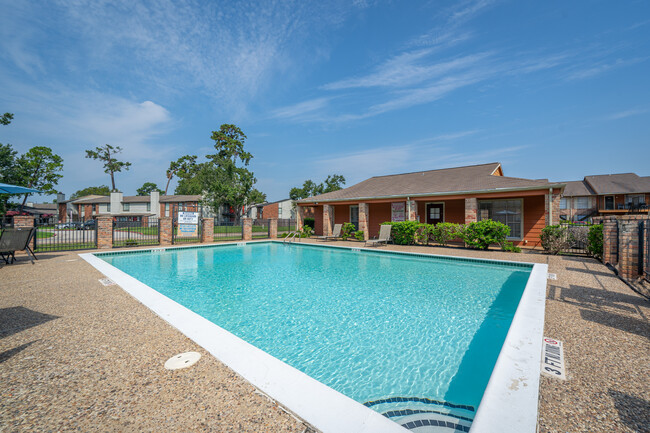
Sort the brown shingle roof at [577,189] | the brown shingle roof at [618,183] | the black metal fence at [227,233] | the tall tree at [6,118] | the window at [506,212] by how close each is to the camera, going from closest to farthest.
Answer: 1. the window at [506,212]
2. the black metal fence at [227,233]
3. the tall tree at [6,118]
4. the brown shingle roof at [618,183]
5. the brown shingle roof at [577,189]

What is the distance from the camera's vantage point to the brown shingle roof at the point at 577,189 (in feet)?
102

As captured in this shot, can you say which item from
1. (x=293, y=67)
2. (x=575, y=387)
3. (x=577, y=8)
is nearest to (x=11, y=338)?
(x=575, y=387)

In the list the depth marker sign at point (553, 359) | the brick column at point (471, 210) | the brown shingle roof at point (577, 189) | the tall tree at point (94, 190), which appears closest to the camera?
the depth marker sign at point (553, 359)

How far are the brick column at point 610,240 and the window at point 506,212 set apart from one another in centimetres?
541

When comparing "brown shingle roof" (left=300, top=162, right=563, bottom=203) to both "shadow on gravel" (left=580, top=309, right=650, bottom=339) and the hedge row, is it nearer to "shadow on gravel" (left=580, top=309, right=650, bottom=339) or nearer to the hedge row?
the hedge row

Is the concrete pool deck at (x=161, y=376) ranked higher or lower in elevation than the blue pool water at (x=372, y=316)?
higher

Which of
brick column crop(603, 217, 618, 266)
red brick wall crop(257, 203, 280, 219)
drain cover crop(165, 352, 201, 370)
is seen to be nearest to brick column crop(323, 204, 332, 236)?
brick column crop(603, 217, 618, 266)

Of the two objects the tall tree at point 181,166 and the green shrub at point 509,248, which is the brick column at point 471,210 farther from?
the tall tree at point 181,166

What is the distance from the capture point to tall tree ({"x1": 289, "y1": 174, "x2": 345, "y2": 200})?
48469 millimetres

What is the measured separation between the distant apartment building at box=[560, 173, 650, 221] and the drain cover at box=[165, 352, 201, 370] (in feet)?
122

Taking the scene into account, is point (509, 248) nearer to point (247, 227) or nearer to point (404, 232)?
point (404, 232)

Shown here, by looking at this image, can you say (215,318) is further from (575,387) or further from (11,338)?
(575,387)

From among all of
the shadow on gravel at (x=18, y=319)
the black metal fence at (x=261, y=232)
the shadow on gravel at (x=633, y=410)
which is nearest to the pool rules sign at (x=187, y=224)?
the black metal fence at (x=261, y=232)

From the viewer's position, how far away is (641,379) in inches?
99.2
